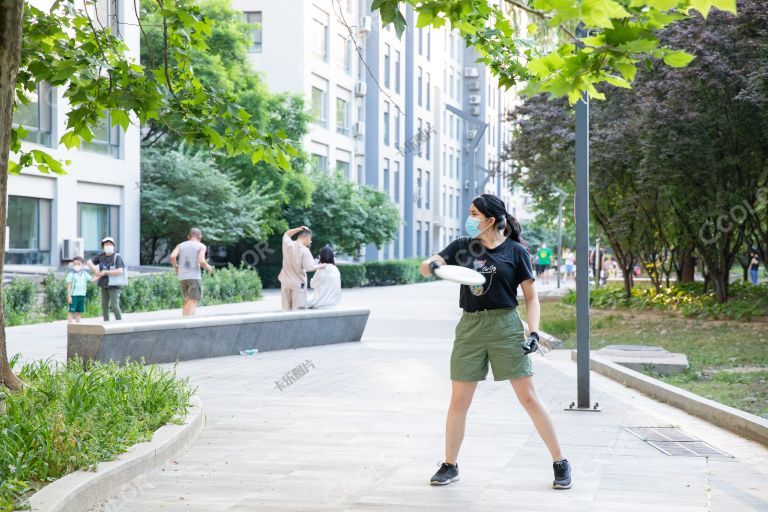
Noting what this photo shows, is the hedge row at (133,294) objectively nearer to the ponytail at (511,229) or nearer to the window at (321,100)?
the ponytail at (511,229)

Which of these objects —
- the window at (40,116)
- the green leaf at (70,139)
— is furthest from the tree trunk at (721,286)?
the green leaf at (70,139)

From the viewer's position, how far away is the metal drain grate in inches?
287

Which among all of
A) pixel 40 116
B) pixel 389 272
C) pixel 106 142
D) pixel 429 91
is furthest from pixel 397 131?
pixel 40 116

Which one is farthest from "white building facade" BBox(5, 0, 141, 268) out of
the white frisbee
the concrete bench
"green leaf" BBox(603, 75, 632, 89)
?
"green leaf" BBox(603, 75, 632, 89)

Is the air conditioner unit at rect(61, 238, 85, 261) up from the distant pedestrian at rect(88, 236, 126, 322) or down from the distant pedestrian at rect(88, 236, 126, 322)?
up

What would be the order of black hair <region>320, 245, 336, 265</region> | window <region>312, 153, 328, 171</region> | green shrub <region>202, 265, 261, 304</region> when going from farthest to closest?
window <region>312, 153, 328, 171</region> < green shrub <region>202, 265, 261, 304</region> < black hair <region>320, 245, 336, 265</region>

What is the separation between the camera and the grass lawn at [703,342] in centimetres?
1091

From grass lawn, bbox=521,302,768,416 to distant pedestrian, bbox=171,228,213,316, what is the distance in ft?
22.8

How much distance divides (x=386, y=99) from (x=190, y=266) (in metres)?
22.3

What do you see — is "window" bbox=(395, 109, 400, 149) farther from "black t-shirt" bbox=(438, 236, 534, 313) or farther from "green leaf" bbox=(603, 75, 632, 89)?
"green leaf" bbox=(603, 75, 632, 89)

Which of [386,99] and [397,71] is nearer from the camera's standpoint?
[386,99]

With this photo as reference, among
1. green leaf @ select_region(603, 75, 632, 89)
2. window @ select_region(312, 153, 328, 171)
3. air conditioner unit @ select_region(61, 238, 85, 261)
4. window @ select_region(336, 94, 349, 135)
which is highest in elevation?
window @ select_region(336, 94, 349, 135)

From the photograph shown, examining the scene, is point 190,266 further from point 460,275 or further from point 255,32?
point 255,32

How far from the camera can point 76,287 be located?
1803 cm
